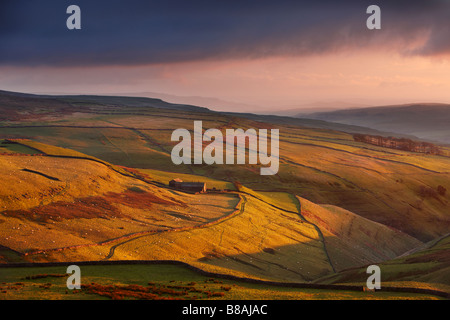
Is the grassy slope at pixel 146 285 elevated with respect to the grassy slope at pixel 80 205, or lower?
lower

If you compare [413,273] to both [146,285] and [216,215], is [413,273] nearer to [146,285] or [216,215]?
[146,285]

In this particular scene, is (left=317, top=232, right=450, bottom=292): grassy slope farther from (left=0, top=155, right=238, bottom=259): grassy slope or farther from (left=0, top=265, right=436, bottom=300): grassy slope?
(left=0, top=155, right=238, bottom=259): grassy slope

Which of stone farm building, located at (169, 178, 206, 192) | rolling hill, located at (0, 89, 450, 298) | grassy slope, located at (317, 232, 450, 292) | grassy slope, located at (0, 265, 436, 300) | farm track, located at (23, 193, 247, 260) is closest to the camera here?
grassy slope, located at (0, 265, 436, 300)

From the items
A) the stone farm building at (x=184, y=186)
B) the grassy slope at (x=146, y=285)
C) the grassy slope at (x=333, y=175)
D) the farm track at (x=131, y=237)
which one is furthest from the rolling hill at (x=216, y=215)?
the grassy slope at (x=146, y=285)

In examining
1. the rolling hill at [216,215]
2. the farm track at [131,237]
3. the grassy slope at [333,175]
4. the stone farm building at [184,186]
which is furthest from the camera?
the grassy slope at [333,175]

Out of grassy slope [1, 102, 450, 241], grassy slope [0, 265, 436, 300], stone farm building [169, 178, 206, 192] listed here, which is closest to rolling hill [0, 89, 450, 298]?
grassy slope [1, 102, 450, 241]

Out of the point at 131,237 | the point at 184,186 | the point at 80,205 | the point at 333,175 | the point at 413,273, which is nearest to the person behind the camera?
the point at 413,273

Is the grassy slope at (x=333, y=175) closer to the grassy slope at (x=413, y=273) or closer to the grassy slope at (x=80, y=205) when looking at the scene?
the grassy slope at (x=80, y=205)

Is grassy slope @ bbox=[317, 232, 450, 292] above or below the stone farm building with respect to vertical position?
below

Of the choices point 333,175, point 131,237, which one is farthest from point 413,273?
point 333,175

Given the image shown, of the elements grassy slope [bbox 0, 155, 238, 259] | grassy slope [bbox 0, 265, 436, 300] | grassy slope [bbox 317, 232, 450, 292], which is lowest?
grassy slope [bbox 317, 232, 450, 292]
